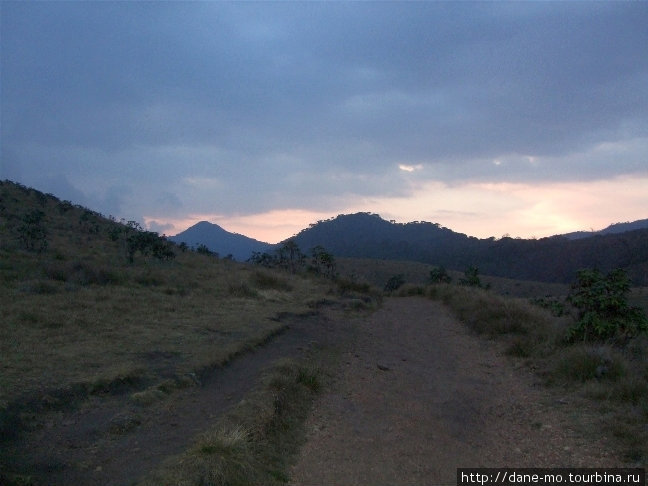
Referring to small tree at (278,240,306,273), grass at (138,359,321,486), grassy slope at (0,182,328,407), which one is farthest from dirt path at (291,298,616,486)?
small tree at (278,240,306,273)

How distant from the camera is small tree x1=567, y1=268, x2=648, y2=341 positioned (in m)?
11.5

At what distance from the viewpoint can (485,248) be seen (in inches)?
4213

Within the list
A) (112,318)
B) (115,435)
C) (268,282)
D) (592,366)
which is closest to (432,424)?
(592,366)

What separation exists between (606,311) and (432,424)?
5.95 meters

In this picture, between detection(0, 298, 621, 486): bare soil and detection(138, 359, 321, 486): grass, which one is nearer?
detection(138, 359, 321, 486): grass

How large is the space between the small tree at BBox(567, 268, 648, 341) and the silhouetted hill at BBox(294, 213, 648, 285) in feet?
14.6

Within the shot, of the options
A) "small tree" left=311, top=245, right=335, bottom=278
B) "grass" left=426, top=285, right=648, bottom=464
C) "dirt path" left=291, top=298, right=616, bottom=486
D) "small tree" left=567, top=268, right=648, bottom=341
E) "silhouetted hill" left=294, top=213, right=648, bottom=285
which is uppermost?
"silhouetted hill" left=294, top=213, right=648, bottom=285

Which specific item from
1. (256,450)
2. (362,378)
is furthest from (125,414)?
(362,378)

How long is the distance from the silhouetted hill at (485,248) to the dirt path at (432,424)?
7.64m

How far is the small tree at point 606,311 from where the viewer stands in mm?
11469

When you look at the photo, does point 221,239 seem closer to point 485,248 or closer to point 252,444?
point 485,248

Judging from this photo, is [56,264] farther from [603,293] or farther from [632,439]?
[632,439]

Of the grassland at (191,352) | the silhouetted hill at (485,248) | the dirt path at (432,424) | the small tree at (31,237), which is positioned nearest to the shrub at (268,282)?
the grassland at (191,352)

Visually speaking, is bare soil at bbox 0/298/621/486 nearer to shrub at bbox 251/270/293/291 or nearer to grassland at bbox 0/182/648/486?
grassland at bbox 0/182/648/486
